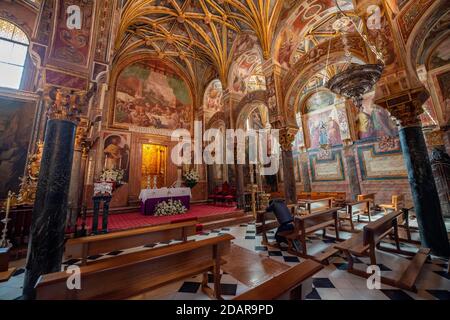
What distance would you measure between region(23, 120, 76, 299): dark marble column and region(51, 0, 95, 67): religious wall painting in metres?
1.25

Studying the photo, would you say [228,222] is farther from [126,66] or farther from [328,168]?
[126,66]

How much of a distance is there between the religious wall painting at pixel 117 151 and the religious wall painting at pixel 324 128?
12.4 metres

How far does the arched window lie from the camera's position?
761 cm

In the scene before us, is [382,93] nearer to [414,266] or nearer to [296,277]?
[414,266]

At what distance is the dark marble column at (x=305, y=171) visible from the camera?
13.8 meters

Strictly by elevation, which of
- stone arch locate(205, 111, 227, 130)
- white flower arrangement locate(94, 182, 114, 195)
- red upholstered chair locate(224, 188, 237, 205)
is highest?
stone arch locate(205, 111, 227, 130)

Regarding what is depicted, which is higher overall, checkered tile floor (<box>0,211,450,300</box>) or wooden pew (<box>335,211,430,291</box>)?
wooden pew (<box>335,211,430,291</box>)

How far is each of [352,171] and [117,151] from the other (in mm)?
14756

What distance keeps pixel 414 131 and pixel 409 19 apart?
9.77ft

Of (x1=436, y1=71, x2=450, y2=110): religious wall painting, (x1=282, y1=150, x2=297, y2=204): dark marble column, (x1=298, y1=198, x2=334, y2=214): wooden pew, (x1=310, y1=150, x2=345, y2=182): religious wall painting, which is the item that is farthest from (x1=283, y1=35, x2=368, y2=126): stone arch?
(x1=310, y1=150, x2=345, y2=182): religious wall painting

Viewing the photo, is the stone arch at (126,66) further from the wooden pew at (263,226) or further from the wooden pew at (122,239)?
the wooden pew at (263,226)

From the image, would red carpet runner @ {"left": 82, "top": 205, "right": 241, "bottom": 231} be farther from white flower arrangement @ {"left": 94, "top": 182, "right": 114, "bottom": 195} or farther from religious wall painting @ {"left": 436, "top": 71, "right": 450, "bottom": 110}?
religious wall painting @ {"left": 436, "top": 71, "right": 450, "bottom": 110}

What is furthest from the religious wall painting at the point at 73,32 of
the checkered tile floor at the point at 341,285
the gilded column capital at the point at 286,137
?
the gilded column capital at the point at 286,137

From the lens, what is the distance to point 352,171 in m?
11.5
